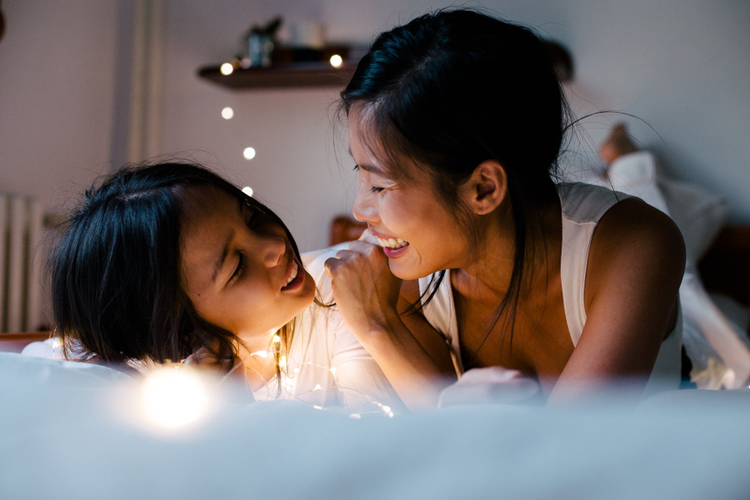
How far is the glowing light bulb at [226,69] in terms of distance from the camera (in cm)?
244

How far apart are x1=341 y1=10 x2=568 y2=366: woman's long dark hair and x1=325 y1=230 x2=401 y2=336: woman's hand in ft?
0.66

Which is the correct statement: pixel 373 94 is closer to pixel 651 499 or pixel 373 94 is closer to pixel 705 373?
pixel 651 499

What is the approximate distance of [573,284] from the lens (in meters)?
0.95

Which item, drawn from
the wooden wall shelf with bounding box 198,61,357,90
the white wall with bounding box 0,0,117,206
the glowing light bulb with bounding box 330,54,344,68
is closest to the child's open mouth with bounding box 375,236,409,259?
the glowing light bulb with bounding box 330,54,344,68

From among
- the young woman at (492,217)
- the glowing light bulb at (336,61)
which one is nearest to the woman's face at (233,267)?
the young woman at (492,217)

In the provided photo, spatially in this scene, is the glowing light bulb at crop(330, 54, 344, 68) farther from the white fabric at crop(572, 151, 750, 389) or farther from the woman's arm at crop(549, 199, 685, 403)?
the woman's arm at crop(549, 199, 685, 403)

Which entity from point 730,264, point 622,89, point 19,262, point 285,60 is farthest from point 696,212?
point 19,262

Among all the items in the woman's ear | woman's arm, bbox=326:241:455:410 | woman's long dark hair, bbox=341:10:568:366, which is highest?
woman's long dark hair, bbox=341:10:568:366

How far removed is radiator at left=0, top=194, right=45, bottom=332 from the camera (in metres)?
2.01

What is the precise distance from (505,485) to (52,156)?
2.39 meters

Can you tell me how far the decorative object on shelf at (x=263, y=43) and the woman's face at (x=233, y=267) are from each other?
168 centimetres

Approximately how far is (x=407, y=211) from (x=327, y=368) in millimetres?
425

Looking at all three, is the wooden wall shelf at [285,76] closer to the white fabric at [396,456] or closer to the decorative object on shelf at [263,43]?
the decorative object on shelf at [263,43]

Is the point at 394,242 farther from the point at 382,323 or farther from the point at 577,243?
the point at 577,243
